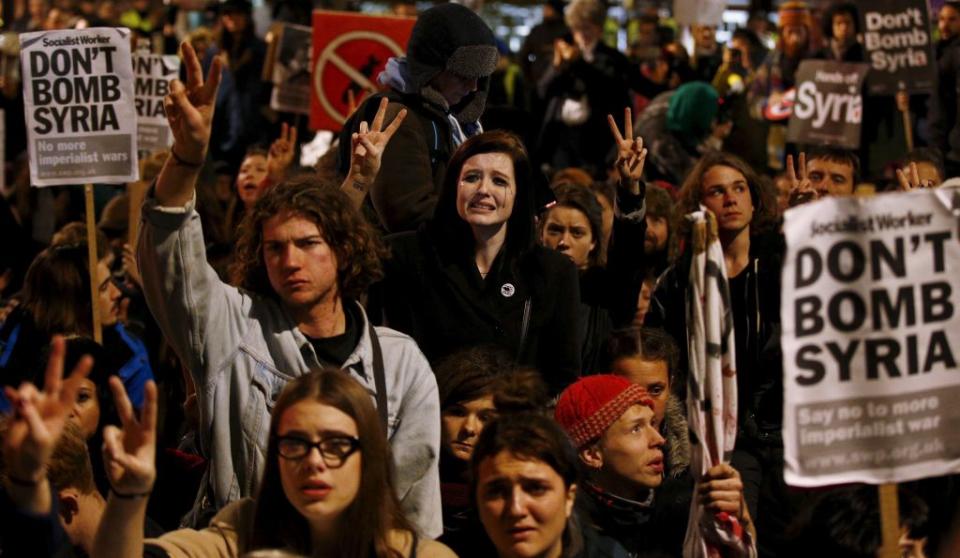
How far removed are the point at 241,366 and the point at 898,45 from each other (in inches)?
320

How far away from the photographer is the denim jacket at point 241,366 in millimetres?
5004

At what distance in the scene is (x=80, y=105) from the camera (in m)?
8.61

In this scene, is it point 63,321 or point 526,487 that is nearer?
point 526,487

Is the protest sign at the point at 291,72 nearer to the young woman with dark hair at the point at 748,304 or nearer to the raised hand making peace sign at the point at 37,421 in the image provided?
the young woman with dark hair at the point at 748,304

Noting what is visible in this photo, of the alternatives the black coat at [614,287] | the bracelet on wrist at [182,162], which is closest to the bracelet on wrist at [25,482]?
the bracelet on wrist at [182,162]

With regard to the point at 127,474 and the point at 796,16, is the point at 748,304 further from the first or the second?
the point at 796,16

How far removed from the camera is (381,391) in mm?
5301

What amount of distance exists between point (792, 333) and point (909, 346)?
335 millimetres

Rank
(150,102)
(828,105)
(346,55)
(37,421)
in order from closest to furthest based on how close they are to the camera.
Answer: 1. (37,421)
2. (346,55)
3. (150,102)
4. (828,105)

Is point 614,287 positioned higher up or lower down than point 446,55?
lower down

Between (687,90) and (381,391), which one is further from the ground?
(687,90)

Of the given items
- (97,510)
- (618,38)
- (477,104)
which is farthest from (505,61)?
(97,510)

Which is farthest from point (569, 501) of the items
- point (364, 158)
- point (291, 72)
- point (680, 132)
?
point (291, 72)

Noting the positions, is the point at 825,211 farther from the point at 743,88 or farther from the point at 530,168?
the point at 743,88
